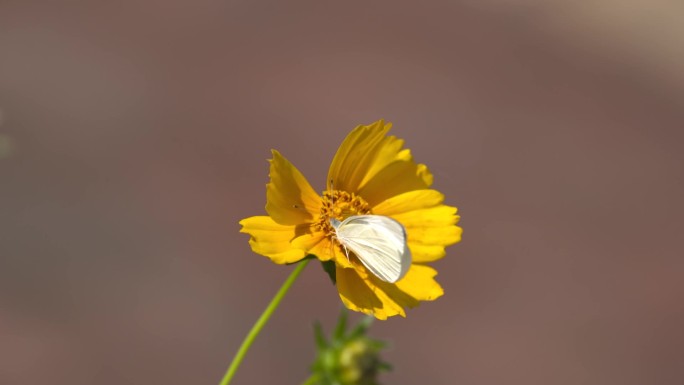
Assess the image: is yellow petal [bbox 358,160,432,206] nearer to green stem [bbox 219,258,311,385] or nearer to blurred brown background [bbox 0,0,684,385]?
green stem [bbox 219,258,311,385]

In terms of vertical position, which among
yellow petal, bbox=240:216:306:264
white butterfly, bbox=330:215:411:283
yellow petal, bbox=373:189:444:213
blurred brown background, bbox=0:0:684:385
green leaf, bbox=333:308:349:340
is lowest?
Answer: green leaf, bbox=333:308:349:340

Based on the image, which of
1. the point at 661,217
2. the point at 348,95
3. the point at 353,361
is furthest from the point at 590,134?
the point at 353,361

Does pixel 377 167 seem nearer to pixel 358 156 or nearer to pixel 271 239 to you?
pixel 358 156

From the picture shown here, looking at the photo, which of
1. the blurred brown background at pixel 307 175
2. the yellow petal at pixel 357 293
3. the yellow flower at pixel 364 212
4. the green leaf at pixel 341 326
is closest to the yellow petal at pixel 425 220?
the yellow flower at pixel 364 212

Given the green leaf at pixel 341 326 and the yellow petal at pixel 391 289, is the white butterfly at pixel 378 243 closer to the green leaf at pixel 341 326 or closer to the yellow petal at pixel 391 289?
the yellow petal at pixel 391 289

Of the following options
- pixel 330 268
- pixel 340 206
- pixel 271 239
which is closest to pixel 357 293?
pixel 330 268

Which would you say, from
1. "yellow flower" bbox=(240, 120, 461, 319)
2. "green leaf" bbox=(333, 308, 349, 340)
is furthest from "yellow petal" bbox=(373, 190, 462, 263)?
"green leaf" bbox=(333, 308, 349, 340)
